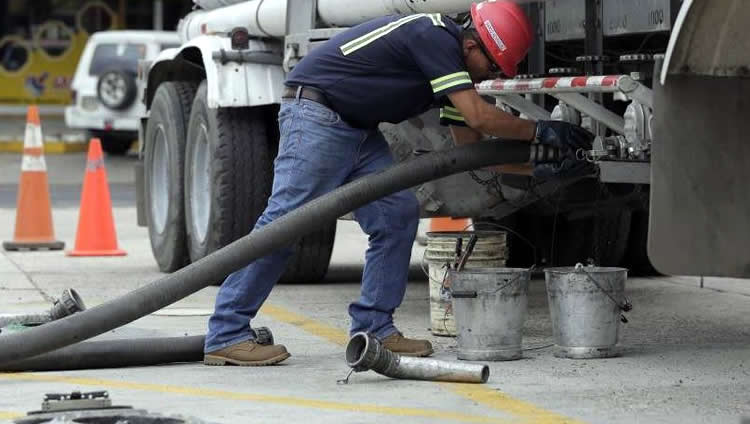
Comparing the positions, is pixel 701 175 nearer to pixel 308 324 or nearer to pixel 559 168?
pixel 559 168

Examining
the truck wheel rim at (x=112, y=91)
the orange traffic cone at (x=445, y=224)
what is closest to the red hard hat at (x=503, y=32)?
the orange traffic cone at (x=445, y=224)

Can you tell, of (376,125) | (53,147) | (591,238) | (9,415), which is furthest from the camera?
(53,147)

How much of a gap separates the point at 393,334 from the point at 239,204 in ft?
9.13

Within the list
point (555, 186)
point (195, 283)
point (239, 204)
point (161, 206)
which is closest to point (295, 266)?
point (239, 204)

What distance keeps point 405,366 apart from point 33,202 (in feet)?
22.9

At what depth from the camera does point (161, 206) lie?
1167 cm

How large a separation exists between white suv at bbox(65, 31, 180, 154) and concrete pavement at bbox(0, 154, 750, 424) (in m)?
14.0

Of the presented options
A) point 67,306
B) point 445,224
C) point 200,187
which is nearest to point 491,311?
point 67,306

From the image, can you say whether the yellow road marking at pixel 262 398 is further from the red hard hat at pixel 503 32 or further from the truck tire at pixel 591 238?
the truck tire at pixel 591 238

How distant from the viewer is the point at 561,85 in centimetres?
718

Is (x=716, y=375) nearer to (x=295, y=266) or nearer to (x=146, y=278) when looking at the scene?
(x=295, y=266)

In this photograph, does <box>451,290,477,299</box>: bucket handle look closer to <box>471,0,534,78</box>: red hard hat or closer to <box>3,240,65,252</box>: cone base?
<box>471,0,534,78</box>: red hard hat

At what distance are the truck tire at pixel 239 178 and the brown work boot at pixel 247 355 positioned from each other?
276 centimetres

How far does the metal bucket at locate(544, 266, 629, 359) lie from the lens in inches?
286
